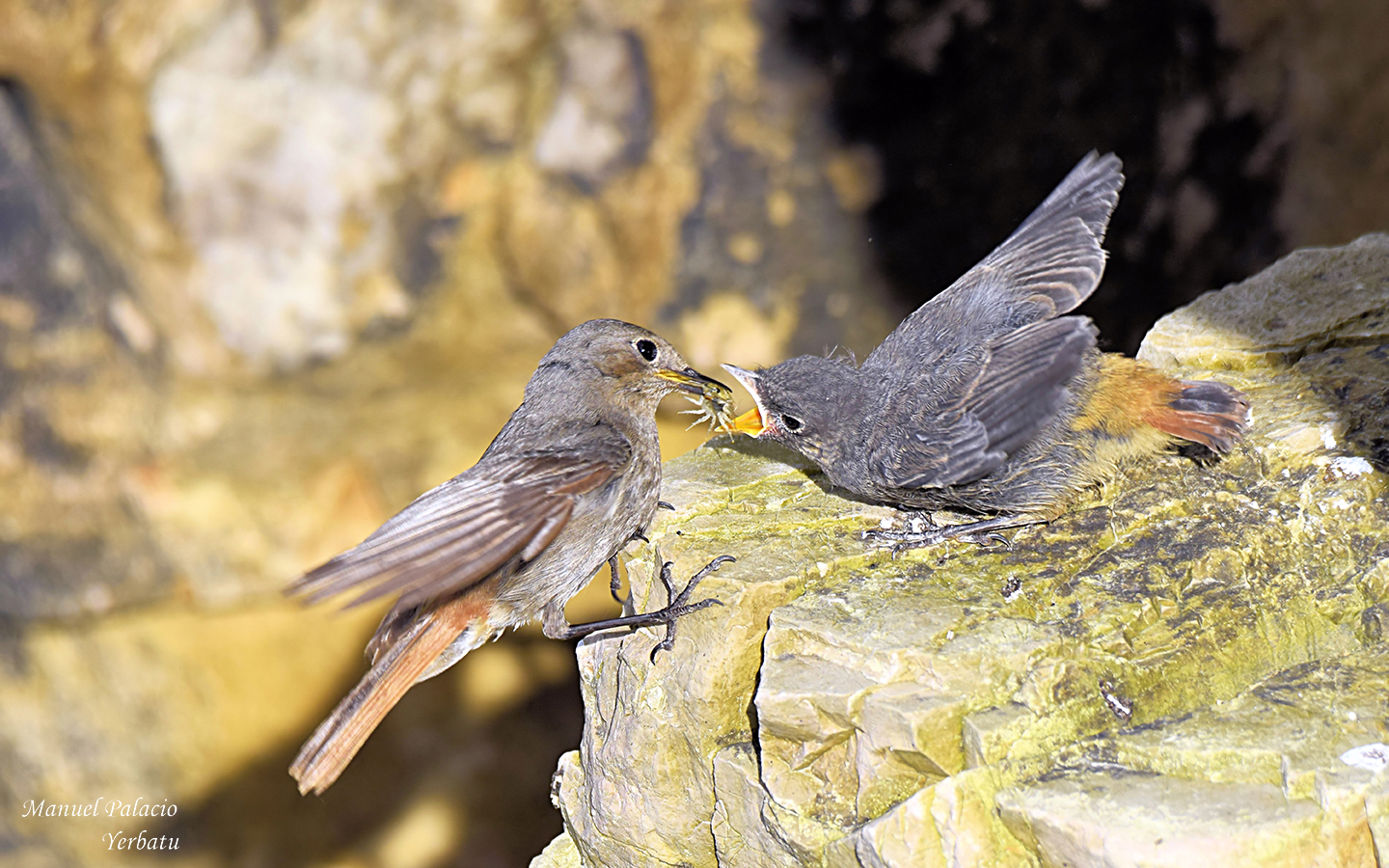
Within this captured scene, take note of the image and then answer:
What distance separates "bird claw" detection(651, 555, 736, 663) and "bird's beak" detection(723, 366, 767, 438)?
19.1 inches

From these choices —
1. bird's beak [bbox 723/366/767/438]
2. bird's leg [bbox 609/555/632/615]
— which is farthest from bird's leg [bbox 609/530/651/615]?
bird's beak [bbox 723/366/767/438]

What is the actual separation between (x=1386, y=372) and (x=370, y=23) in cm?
462

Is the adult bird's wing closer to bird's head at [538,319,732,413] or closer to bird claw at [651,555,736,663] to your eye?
bird's head at [538,319,732,413]

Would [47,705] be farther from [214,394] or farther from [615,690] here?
[615,690]

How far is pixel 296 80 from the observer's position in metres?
5.81

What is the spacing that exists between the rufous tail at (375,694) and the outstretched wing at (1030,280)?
5.00 ft

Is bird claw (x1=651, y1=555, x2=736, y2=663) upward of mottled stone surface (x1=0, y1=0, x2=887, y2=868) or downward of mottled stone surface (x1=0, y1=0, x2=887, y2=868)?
downward

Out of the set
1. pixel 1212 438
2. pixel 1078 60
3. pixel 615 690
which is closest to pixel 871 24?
pixel 1078 60

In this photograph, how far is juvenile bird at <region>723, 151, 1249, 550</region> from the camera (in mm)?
3188

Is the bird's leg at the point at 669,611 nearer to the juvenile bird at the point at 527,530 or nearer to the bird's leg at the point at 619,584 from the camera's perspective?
the juvenile bird at the point at 527,530

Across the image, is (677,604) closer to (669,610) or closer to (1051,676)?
(669,610)

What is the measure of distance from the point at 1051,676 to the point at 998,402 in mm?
734

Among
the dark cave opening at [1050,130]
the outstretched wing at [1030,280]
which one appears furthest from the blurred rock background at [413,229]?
the outstretched wing at [1030,280]

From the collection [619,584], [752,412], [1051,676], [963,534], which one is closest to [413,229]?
[619,584]
